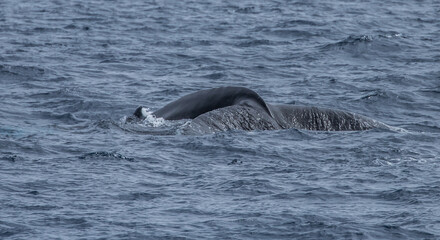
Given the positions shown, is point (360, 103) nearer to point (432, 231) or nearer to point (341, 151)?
point (341, 151)

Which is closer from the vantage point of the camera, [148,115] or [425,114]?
[148,115]

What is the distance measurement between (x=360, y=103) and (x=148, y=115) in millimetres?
6723

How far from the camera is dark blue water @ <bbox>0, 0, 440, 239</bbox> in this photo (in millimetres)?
14023

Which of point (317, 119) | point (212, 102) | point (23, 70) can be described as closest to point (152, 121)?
point (212, 102)

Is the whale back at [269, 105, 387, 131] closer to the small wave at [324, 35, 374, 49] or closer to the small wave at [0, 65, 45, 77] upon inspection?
the small wave at [0, 65, 45, 77]

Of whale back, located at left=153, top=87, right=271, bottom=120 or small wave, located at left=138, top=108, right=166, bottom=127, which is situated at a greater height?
whale back, located at left=153, top=87, right=271, bottom=120

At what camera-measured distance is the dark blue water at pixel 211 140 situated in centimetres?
1402

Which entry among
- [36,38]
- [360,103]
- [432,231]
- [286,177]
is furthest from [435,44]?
[432,231]

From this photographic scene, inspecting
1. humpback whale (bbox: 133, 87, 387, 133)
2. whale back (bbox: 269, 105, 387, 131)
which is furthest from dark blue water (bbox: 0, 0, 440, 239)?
whale back (bbox: 269, 105, 387, 131)

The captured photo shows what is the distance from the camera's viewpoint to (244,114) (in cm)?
1942

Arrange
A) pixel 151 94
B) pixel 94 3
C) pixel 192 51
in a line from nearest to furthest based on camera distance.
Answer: pixel 151 94 < pixel 192 51 < pixel 94 3

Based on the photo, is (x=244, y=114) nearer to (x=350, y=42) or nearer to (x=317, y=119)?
(x=317, y=119)

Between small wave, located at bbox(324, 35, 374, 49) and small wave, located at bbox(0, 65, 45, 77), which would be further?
small wave, located at bbox(324, 35, 374, 49)

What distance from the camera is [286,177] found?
16391 millimetres
